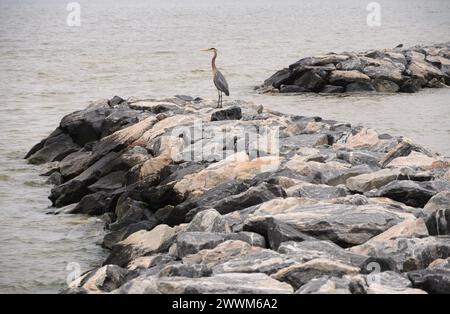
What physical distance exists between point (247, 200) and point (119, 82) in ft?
75.4

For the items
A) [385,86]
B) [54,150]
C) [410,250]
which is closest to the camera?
[410,250]

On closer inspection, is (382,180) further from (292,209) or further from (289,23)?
(289,23)

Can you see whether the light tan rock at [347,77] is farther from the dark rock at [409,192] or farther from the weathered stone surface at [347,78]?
the dark rock at [409,192]

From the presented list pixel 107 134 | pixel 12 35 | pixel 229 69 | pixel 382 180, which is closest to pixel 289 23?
pixel 12 35

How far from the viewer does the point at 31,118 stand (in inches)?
1060

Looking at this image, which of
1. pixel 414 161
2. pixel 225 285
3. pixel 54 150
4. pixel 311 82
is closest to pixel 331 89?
pixel 311 82

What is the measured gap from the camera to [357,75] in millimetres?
30156

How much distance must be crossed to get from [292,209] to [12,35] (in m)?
54.7

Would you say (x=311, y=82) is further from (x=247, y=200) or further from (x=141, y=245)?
(x=141, y=245)

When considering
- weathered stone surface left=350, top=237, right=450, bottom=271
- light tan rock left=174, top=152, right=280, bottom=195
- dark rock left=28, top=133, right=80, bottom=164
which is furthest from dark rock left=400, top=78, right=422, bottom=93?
weathered stone surface left=350, top=237, right=450, bottom=271

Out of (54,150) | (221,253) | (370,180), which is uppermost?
(370,180)

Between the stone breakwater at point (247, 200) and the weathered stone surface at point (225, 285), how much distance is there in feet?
0.04

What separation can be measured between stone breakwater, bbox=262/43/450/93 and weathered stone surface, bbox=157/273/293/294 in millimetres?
20532

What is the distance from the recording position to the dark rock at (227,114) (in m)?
18.9
